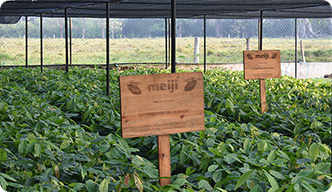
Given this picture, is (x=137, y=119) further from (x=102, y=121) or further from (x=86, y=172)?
(x=102, y=121)

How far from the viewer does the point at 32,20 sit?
22.3m

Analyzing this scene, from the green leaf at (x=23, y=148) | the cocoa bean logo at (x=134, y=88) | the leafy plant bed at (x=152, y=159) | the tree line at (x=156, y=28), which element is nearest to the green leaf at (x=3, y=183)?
the leafy plant bed at (x=152, y=159)

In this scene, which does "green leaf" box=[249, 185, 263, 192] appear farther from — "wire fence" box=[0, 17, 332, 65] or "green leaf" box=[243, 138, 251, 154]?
"wire fence" box=[0, 17, 332, 65]

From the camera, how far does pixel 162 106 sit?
2287 mm

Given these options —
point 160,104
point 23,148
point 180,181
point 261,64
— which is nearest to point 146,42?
point 261,64

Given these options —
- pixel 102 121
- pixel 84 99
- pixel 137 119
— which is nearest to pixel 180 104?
pixel 137 119

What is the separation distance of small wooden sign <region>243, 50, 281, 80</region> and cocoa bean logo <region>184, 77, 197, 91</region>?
7.61 ft

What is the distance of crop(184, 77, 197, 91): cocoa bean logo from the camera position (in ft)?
7.77

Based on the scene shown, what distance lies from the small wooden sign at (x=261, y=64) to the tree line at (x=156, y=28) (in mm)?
16900

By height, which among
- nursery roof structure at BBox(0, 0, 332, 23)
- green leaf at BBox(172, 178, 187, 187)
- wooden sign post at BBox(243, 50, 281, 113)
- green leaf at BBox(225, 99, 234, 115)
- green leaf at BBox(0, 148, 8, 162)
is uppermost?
nursery roof structure at BBox(0, 0, 332, 23)

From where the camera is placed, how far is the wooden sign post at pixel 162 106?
222 cm

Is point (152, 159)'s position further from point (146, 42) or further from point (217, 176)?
point (146, 42)

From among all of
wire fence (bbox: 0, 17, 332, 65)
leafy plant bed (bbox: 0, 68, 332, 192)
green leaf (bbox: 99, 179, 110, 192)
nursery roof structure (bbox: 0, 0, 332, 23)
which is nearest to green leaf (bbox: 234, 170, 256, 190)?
leafy plant bed (bbox: 0, 68, 332, 192)

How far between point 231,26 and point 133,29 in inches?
265
